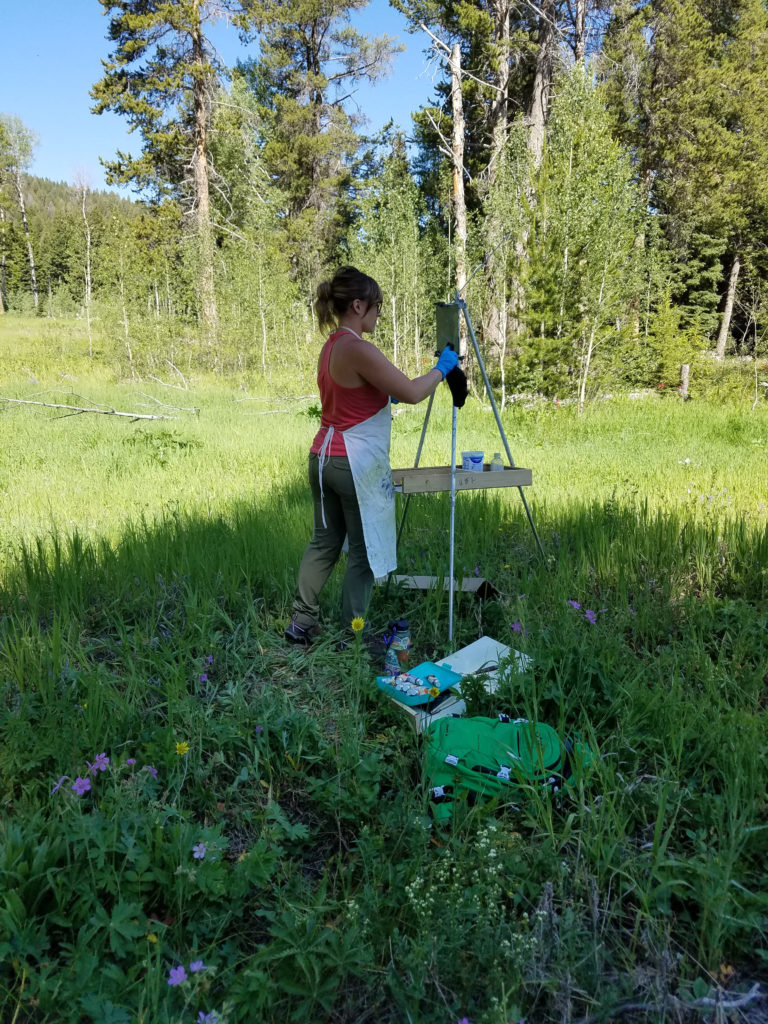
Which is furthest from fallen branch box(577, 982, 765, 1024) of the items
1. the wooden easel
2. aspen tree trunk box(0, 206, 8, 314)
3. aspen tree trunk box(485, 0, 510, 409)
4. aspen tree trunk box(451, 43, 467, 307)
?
aspen tree trunk box(0, 206, 8, 314)

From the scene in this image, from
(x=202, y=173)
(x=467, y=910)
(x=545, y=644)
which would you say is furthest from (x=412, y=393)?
(x=202, y=173)

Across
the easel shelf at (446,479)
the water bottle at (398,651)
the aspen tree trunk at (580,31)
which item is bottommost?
the water bottle at (398,651)

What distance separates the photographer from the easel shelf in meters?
3.58

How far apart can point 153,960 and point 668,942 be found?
55.2 inches

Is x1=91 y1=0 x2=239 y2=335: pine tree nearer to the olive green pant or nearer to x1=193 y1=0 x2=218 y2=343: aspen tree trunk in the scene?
x1=193 y1=0 x2=218 y2=343: aspen tree trunk

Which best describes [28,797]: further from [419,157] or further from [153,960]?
[419,157]

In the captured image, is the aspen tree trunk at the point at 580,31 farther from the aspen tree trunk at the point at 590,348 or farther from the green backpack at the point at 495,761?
the green backpack at the point at 495,761

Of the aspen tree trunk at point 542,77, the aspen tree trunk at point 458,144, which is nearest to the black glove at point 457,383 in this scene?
the aspen tree trunk at point 458,144

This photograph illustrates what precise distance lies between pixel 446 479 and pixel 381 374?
79 centimetres

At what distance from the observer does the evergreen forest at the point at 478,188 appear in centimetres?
1389

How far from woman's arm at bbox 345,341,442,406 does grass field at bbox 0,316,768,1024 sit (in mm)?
1285

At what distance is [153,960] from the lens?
1.83 m

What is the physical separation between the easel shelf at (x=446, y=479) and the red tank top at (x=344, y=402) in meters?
0.40

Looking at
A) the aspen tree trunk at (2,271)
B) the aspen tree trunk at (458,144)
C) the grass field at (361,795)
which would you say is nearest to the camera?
the grass field at (361,795)
